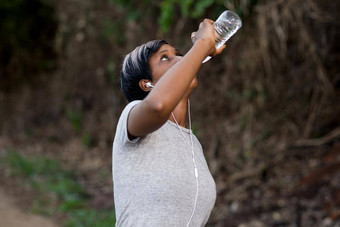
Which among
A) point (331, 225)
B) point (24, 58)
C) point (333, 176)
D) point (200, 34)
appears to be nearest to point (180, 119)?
point (200, 34)

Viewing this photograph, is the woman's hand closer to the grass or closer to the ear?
the ear

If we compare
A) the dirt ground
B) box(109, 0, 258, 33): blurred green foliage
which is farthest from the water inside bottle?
the dirt ground

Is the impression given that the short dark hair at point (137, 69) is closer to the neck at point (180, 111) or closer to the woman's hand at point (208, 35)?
the neck at point (180, 111)

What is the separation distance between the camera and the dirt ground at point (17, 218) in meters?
5.88

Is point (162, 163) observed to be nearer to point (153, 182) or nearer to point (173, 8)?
point (153, 182)

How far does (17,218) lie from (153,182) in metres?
5.00

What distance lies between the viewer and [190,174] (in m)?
1.73

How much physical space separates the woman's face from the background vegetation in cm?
185

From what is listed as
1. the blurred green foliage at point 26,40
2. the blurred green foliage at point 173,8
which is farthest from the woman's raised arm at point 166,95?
the blurred green foliage at point 26,40

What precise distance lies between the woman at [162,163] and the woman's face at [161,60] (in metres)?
0.15

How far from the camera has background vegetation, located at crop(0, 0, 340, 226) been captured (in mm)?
5207

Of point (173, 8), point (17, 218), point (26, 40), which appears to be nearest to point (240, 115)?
point (173, 8)

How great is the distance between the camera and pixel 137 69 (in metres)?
1.88

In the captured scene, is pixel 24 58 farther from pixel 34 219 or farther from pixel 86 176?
pixel 34 219
